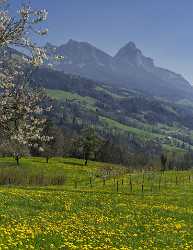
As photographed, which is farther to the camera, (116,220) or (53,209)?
(53,209)

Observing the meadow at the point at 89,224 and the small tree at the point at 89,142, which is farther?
the small tree at the point at 89,142

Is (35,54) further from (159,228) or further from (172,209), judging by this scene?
(172,209)

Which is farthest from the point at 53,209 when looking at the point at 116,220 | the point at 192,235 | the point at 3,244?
the point at 3,244

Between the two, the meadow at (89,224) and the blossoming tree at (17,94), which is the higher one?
the blossoming tree at (17,94)

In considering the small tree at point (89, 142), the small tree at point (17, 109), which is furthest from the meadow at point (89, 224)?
the small tree at point (89, 142)

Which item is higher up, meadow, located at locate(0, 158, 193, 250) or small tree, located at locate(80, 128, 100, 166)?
small tree, located at locate(80, 128, 100, 166)

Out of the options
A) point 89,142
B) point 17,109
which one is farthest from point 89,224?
point 89,142

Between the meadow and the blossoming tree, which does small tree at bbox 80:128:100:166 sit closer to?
the meadow

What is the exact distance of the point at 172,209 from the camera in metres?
42.3

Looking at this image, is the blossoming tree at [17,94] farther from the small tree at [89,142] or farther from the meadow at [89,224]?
the small tree at [89,142]

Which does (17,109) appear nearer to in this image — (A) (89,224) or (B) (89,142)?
(A) (89,224)

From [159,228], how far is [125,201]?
698 inches

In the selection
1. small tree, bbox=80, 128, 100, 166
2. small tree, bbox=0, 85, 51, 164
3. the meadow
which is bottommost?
the meadow

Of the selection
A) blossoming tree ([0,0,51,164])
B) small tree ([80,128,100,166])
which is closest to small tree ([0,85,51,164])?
blossoming tree ([0,0,51,164])
